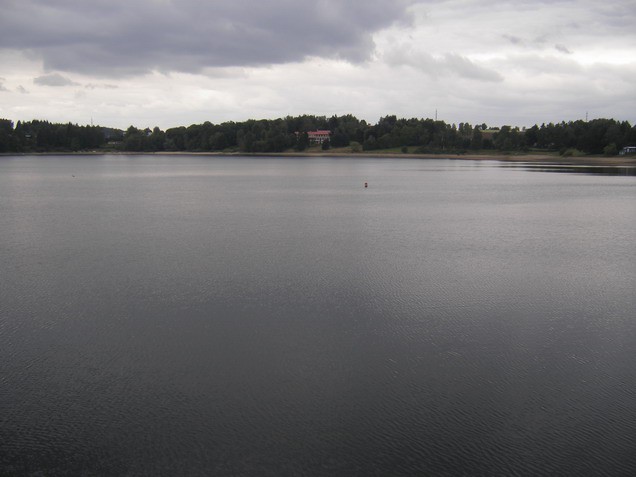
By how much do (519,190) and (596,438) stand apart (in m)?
45.4

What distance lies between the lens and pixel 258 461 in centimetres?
738

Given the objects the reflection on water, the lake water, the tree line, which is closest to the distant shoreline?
the tree line

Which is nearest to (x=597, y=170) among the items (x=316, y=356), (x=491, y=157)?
(x=491, y=157)

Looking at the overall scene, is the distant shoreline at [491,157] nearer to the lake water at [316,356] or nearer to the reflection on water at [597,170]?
the reflection on water at [597,170]

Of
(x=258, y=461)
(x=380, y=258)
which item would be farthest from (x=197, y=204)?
(x=258, y=461)

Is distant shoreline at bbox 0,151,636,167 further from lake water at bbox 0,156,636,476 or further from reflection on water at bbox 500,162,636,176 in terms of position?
lake water at bbox 0,156,636,476

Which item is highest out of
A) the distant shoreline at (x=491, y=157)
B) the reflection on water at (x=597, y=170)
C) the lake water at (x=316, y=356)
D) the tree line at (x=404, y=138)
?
the tree line at (x=404, y=138)

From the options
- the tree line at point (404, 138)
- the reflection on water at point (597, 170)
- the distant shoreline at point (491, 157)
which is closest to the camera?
the reflection on water at point (597, 170)

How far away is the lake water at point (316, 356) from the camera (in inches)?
300

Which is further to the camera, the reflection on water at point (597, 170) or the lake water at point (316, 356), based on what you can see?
the reflection on water at point (597, 170)

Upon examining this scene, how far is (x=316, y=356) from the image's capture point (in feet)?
35.0

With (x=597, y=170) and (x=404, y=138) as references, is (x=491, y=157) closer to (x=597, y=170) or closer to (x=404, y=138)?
(x=404, y=138)

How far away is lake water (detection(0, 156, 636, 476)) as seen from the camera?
25.0 feet

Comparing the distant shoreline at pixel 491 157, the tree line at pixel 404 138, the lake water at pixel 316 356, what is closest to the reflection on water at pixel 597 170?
the distant shoreline at pixel 491 157
